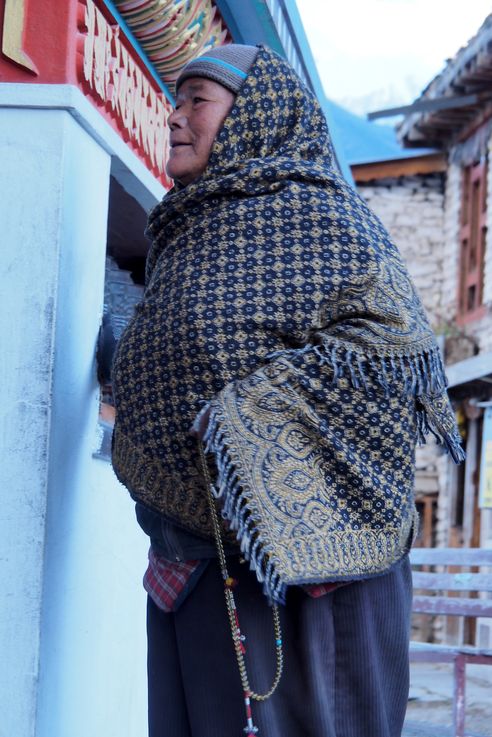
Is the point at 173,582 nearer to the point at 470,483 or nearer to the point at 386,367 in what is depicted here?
the point at 386,367

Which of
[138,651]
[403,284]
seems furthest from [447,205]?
[403,284]

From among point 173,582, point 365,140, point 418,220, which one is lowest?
point 173,582

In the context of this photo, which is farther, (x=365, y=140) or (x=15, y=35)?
(x=365, y=140)

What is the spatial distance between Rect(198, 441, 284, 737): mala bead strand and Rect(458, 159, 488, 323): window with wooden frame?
10750 millimetres

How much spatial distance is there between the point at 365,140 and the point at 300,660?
47.3 ft

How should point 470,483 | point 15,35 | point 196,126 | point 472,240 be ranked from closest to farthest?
point 196,126 < point 15,35 < point 470,483 < point 472,240

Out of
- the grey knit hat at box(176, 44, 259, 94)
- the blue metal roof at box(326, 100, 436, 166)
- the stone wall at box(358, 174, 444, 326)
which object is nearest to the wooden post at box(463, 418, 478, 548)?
the stone wall at box(358, 174, 444, 326)

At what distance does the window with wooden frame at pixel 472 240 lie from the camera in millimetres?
12891

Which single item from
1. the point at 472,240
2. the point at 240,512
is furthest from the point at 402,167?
the point at 240,512

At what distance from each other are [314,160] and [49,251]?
75cm

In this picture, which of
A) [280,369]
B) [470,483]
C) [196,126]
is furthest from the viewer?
[470,483]

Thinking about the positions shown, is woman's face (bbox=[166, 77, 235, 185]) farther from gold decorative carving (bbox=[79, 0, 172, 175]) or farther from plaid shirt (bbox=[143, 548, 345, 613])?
plaid shirt (bbox=[143, 548, 345, 613])

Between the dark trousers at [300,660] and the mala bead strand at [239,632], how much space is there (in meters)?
0.02

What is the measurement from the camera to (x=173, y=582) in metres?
2.32
